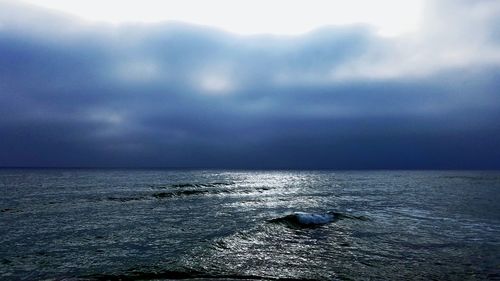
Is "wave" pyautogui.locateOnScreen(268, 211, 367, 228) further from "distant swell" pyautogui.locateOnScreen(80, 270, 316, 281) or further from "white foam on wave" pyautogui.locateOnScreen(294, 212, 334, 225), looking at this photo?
"distant swell" pyautogui.locateOnScreen(80, 270, 316, 281)

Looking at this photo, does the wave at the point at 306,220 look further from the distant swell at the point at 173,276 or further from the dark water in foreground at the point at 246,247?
the distant swell at the point at 173,276

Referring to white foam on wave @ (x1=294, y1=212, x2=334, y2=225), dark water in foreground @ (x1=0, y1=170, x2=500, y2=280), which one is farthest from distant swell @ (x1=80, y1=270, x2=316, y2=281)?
white foam on wave @ (x1=294, y1=212, x2=334, y2=225)

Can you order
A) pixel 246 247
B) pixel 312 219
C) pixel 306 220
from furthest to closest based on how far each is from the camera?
pixel 312 219
pixel 306 220
pixel 246 247

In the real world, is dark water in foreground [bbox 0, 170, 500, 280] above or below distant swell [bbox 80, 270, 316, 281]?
below

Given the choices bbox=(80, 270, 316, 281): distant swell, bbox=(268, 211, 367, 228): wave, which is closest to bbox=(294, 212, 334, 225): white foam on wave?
bbox=(268, 211, 367, 228): wave

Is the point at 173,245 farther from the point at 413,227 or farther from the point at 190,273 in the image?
the point at 413,227

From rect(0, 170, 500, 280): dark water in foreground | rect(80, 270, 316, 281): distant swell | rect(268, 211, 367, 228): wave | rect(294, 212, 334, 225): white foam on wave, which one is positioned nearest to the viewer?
rect(80, 270, 316, 281): distant swell

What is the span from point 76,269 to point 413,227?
21.7 meters

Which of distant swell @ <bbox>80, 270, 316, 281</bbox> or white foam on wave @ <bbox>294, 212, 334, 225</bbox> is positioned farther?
white foam on wave @ <bbox>294, 212, 334, 225</bbox>

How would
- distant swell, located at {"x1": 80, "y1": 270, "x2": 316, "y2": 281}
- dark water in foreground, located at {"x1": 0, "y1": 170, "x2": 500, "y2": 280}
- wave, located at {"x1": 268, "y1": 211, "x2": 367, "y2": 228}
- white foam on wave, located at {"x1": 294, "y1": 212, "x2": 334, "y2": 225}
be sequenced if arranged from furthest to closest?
white foam on wave, located at {"x1": 294, "y1": 212, "x2": 334, "y2": 225}
wave, located at {"x1": 268, "y1": 211, "x2": 367, "y2": 228}
dark water in foreground, located at {"x1": 0, "y1": 170, "x2": 500, "y2": 280}
distant swell, located at {"x1": 80, "y1": 270, "x2": 316, "y2": 281}

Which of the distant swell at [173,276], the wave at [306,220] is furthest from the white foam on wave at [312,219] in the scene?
the distant swell at [173,276]

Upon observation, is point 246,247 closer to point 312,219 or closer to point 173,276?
point 173,276

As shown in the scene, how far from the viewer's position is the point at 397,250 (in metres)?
16.2

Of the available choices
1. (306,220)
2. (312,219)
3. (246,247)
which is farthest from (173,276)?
(312,219)
